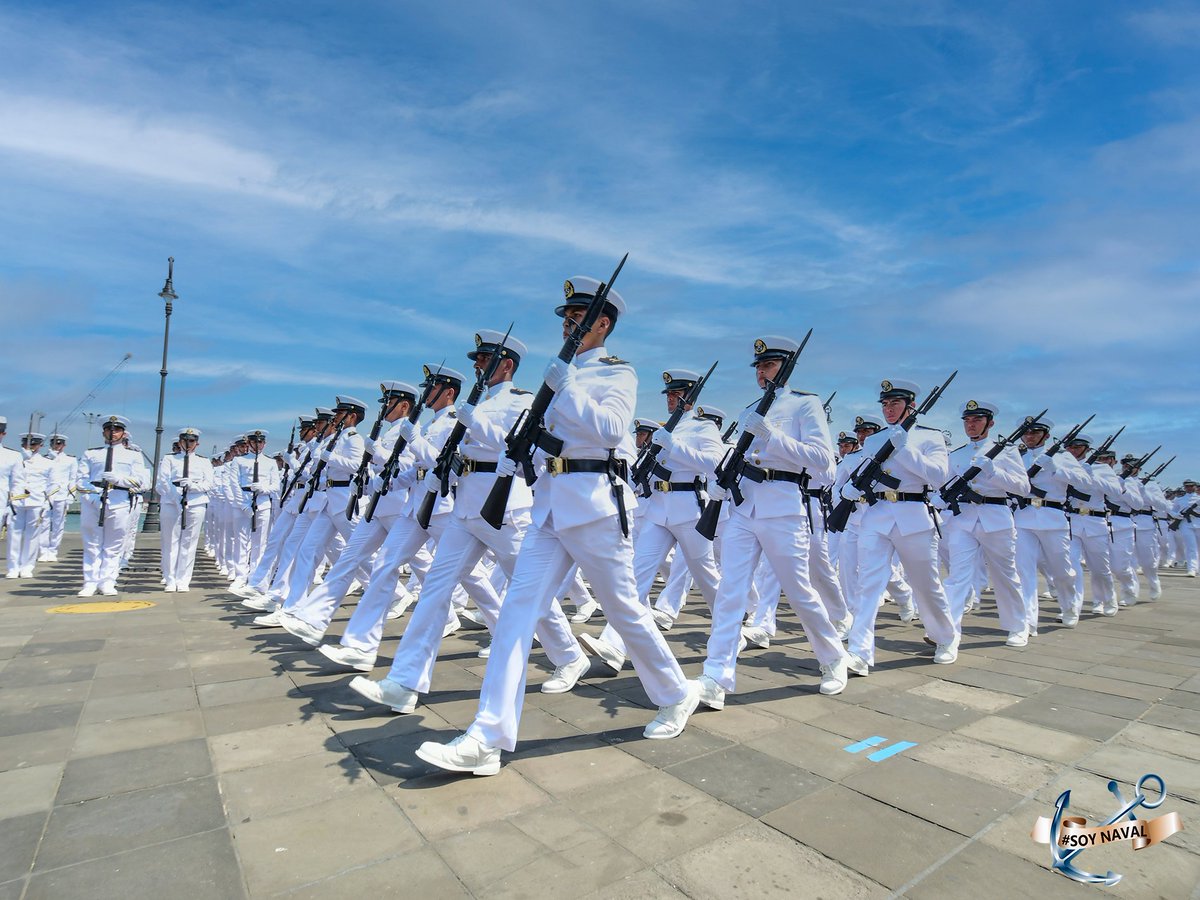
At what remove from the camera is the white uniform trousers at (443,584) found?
4746 mm

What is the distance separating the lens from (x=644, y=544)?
752 cm

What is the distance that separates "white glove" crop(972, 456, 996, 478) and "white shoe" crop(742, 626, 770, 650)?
3.11 m

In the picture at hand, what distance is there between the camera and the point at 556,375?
3.87 metres

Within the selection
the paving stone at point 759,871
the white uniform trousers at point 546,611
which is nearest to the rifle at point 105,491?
the white uniform trousers at point 546,611

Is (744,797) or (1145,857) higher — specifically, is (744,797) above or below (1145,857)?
below

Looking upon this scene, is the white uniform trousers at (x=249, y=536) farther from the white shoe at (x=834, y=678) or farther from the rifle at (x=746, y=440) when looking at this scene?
the white shoe at (x=834, y=678)

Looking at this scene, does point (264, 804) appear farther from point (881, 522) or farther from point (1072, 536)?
point (1072, 536)

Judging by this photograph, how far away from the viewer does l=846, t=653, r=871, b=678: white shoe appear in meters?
5.92

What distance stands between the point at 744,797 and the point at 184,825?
258 centimetres

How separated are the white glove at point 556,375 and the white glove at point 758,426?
2018 millimetres

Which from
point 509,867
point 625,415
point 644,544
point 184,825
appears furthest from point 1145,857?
point 644,544

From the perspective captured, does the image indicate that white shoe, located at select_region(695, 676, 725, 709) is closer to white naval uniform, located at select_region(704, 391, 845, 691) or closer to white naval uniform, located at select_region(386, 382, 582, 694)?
white naval uniform, located at select_region(704, 391, 845, 691)

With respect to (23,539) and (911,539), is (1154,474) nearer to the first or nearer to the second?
(911,539)

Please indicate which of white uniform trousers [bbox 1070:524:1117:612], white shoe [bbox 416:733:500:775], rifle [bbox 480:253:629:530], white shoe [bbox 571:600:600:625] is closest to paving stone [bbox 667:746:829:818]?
white shoe [bbox 416:733:500:775]
